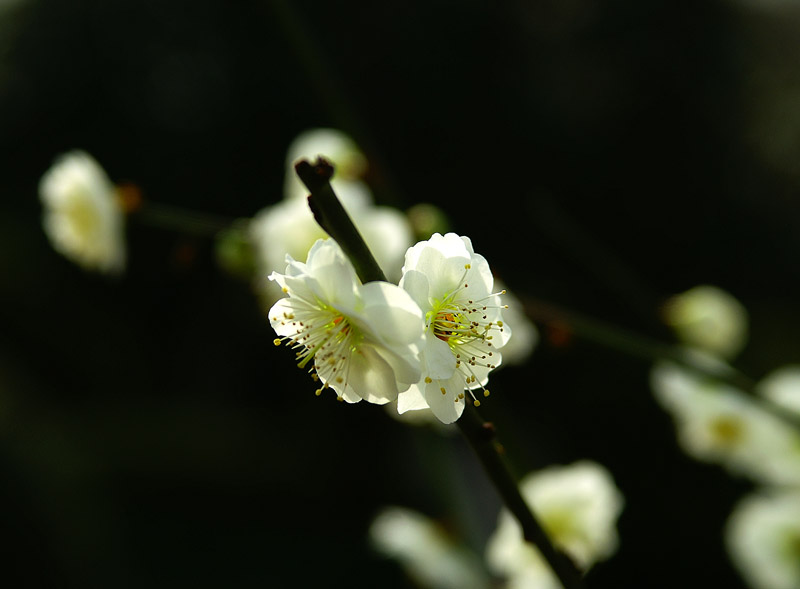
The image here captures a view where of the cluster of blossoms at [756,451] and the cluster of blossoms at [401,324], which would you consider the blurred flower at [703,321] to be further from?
the cluster of blossoms at [401,324]

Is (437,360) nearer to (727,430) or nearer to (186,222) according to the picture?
(186,222)

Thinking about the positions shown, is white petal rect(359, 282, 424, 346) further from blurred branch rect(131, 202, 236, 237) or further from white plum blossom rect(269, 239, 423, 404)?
blurred branch rect(131, 202, 236, 237)

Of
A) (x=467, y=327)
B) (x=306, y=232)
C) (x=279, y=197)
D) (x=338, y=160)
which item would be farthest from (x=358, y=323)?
(x=279, y=197)

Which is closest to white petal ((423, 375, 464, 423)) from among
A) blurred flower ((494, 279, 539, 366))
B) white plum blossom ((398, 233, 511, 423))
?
white plum blossom ((398, 233, 511, 423))

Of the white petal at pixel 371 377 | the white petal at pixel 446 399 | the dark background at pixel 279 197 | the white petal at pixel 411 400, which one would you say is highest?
the dark background at pixel 279 197

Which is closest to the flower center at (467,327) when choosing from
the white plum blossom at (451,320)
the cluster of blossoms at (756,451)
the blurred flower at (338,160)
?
the white plum blossom at (451,320)

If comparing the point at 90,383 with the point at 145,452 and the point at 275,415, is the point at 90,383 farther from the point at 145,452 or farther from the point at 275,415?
the point at 275,415
